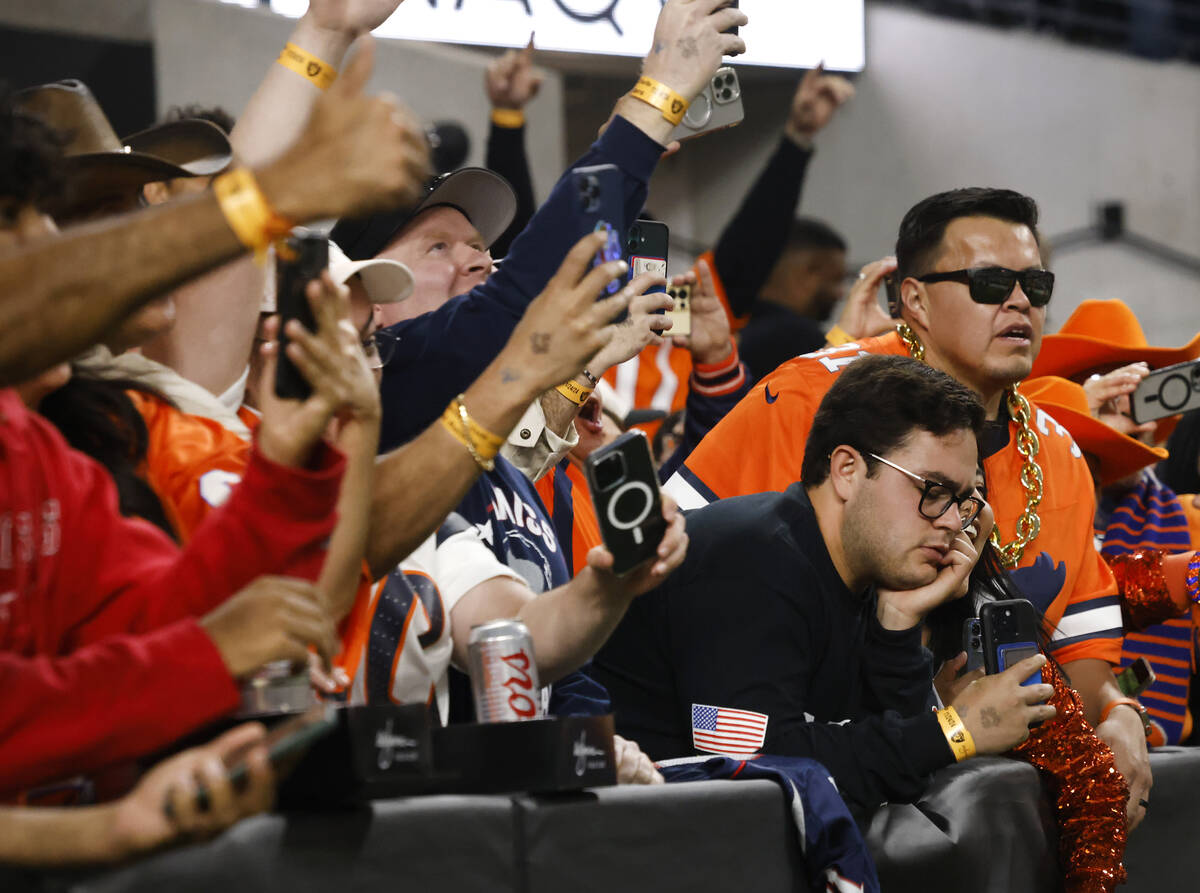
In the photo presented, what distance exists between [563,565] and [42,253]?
1443 mm

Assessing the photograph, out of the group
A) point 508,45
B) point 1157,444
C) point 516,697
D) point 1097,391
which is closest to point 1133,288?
point 508,45

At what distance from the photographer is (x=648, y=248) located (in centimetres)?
297

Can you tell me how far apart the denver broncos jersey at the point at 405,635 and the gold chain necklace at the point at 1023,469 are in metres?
1.45

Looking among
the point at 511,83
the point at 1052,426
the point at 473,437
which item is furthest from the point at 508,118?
the point at 473,437

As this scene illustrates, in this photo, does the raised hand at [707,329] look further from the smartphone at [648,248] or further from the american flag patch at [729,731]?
the american flag patch at [729,731]

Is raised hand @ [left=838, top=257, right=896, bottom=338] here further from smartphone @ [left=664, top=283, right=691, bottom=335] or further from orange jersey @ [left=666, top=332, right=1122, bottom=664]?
orange jersey @ [left=666, top=332, right=1122, bottom=664]

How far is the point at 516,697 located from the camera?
1926 mm

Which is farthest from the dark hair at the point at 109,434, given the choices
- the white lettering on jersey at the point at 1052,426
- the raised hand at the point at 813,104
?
the raised hand at the point at 813,104

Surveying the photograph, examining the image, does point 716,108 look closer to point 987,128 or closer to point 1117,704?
point 1117,704

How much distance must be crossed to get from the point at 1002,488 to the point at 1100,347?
1.02 m

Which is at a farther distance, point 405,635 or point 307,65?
point 307,65

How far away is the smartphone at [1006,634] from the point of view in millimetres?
2738

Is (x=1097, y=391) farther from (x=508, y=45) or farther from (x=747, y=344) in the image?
(x=508, y=45)

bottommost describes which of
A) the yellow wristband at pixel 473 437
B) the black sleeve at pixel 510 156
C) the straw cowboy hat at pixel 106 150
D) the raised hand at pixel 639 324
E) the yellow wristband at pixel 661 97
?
the yellow wristband at pixel 473 437
